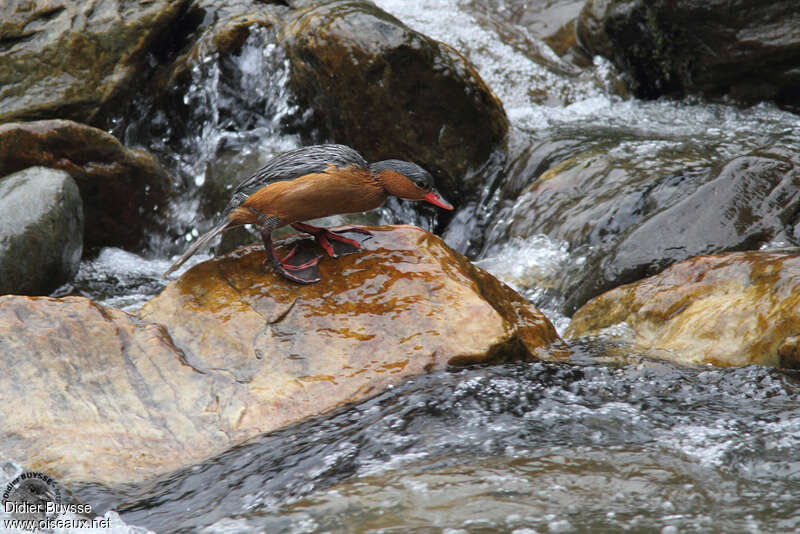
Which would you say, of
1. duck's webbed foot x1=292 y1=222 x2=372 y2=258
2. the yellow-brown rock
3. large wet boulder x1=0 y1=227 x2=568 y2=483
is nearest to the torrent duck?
duck's webbed foot x1=292 y1=222 x2=372 y2=258

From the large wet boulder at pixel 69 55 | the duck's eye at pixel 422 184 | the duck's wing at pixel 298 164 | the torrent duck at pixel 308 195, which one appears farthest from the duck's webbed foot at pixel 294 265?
the large wet boulder at pixel 69 55

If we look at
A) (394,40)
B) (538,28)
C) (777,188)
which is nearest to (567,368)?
(777,188)

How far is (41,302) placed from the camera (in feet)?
12.3

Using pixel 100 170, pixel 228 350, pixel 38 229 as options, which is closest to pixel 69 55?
pixel 100 170

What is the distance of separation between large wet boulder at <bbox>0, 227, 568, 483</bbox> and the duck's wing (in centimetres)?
39

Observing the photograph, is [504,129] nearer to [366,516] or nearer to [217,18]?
[217,18]

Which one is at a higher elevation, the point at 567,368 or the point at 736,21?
the point at 736,21

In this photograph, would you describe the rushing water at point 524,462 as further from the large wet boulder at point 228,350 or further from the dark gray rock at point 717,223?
the dark gray rock at point 717,223

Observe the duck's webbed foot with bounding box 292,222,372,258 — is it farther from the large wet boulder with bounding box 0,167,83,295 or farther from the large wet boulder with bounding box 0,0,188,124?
the large wet boulder with bounding box 0,0,188,124

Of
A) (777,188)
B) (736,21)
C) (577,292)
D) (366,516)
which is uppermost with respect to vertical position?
(736,21)

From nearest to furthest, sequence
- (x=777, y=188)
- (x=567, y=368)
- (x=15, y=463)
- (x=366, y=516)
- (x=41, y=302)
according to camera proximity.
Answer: (x=366, y=516)
(x=15, y=463)
(x=41, y=302)
(x=567, y=368)
(x=777, y=188)

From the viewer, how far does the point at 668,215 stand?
528cm

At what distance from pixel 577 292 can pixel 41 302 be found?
3474 millimetres

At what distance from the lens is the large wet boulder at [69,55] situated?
819 cm
